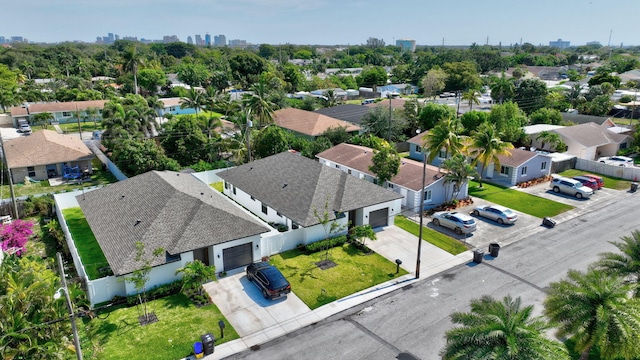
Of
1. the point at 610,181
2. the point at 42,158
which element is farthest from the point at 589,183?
the point at 42,158

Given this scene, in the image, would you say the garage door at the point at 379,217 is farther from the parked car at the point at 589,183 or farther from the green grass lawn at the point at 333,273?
the parked car at the point at 589,183

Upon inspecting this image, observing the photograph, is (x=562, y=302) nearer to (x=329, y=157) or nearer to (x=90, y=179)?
(x=329, y=157)

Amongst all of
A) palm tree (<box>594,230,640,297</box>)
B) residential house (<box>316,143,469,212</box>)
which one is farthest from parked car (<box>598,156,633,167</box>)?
palm tree (<box>594,230,640,297</box>)

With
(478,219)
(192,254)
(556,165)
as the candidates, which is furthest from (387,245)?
(556,165)

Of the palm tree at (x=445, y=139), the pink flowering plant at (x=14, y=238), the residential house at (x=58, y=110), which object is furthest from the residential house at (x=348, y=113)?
the pink flowering plant at (x=14, y=238)

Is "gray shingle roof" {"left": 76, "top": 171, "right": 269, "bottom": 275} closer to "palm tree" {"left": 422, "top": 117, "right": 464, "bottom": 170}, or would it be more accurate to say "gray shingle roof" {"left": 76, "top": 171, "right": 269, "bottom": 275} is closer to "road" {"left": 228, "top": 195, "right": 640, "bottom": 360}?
"road" {"left": 228, "top": 195, "right": 640, "bottom": 360}

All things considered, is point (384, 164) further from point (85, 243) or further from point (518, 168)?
point (85, 243)
